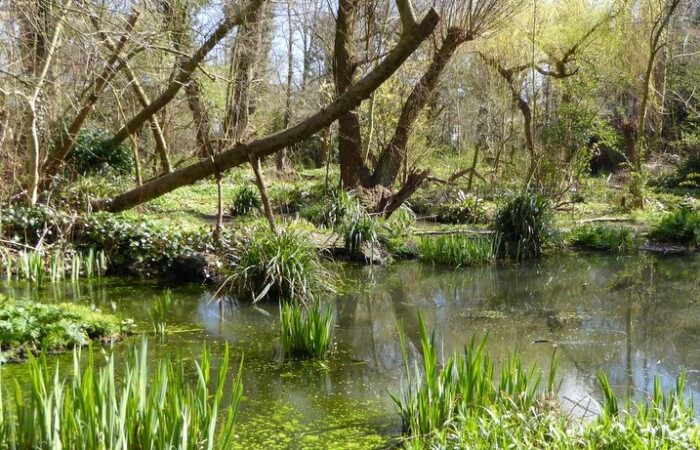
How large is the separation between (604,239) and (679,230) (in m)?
1.52

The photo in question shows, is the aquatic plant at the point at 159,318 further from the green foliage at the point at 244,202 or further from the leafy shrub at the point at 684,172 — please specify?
the leafy shrub at the point at 684,172

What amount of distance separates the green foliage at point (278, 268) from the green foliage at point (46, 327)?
241cm

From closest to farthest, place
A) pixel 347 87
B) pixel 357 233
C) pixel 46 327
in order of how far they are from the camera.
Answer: pixel 46 327, pixel 357 233, pixel 347 87

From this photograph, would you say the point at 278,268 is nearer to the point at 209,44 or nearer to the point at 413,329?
the point at 413,329

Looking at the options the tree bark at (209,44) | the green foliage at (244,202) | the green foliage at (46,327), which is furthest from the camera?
the green foliage at (244,202)

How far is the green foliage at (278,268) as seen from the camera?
8.91 m

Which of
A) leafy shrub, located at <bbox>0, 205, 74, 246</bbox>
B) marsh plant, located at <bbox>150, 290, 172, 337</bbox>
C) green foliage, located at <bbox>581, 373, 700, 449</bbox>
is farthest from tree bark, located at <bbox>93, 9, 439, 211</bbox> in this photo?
green foliage, located at <bbox>581, 373, 700, 449</bbox>

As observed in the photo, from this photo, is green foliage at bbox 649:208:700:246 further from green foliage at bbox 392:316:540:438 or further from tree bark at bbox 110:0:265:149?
green foliage at bbox 392:316:540:438

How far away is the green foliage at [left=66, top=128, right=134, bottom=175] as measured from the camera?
16578mm

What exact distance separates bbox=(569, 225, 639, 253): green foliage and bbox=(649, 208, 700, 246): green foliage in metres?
0.50

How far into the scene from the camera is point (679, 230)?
14.0 m

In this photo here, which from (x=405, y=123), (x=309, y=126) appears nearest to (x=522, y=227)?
(x=405, y=123)

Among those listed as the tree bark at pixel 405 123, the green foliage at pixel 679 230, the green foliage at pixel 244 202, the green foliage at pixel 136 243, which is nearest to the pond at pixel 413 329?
the green foliage at pixel 136 243

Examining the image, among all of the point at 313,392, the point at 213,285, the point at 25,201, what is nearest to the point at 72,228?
the point at 25,201
